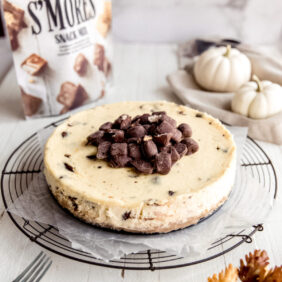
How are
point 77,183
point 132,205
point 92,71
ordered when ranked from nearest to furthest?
point 132,205, point 77,183, point 92,71

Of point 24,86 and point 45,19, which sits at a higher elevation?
point 45,19

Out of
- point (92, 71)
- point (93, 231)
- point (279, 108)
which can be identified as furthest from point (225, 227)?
point (92, 71)

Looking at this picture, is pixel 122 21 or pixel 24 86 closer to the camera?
pixel 24 86

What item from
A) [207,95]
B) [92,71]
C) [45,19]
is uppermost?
[45,19]

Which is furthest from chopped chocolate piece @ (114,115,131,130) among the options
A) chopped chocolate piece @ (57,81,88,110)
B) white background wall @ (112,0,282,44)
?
white background wall @ (112,0,282,44)

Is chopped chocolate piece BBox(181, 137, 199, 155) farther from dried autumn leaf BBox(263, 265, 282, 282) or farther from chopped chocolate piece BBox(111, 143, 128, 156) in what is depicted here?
dried autumn leaf BBox(263, 265, 282, 282)

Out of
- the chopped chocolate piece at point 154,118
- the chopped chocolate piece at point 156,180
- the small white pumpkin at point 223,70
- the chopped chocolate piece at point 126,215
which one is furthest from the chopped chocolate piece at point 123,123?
the small white pumpkin at point 223,70

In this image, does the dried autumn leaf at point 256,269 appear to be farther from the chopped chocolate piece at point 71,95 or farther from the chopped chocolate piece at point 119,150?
the chopped chocolate piece at point 71,95

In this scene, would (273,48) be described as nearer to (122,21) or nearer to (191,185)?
(122,21)

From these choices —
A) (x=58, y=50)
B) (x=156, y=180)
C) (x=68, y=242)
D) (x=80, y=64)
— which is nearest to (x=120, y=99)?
(x=80, y=64)
